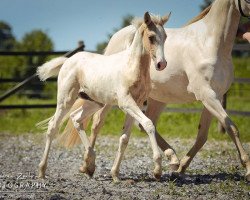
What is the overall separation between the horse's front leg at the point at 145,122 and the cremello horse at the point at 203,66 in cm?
55

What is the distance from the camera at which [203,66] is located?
6230mm

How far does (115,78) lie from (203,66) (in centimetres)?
112


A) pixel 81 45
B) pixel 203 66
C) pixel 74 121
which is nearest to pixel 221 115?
pixel 203 66

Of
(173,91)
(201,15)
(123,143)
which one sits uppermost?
(201,15)

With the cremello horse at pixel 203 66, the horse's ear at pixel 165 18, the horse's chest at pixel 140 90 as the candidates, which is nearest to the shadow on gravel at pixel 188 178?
the cremello horse at pixel 203 66

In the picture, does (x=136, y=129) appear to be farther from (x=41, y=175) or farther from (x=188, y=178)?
(x=41, y=175)

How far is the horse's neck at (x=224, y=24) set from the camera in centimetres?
631

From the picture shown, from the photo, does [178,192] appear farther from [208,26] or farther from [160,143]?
[208,26]

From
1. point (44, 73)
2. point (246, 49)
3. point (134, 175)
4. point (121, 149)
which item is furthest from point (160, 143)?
point (246, 49)

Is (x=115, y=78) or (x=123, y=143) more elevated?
(x=115, y=78)

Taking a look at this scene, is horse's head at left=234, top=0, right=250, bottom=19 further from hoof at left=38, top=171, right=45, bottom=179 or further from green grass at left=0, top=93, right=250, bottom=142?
green grass at left=0, top=93, right=250, bottom=142

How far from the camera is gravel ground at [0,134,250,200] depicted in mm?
5066

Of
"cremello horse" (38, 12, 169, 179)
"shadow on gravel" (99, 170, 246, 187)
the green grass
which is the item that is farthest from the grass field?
"cremello horse" (38, 12, 169, 179)

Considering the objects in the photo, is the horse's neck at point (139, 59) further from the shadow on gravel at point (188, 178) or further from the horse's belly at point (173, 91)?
the shadow on gravel at point (188, 178)
